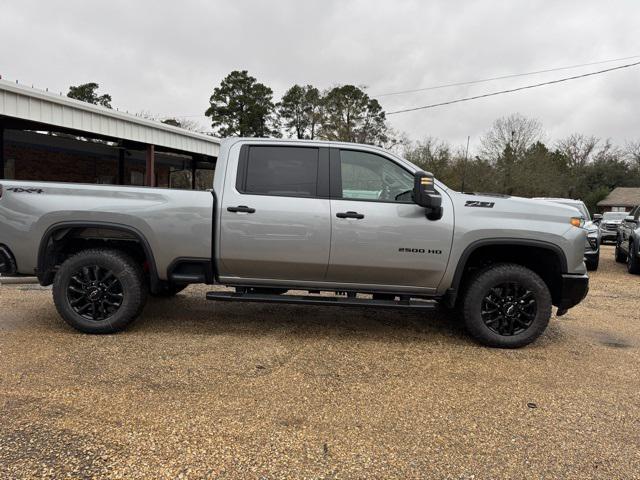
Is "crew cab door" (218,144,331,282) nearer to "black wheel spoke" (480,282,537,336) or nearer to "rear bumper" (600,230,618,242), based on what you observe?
"black wheel spoke" (480,282,537,336)

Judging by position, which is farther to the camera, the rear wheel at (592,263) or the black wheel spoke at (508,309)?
the rear wheel at (592,263)

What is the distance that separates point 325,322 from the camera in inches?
206

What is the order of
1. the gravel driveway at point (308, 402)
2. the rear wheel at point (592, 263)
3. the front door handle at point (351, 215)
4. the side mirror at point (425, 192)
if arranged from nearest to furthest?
the gravel driveway at point (308, 402), the side mirror at point (425, 192), the front door handle at point (351, 215), the rear wheel at point (592, 263)

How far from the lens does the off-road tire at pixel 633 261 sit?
10.2 metres

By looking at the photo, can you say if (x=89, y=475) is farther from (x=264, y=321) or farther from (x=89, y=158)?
(x=89, y=158)

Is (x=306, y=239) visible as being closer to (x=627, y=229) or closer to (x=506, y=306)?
(x=506, y=306)

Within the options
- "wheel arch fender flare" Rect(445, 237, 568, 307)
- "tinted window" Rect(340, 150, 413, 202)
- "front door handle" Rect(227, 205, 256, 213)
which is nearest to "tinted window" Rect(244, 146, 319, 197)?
"front door handle" Rect(227, 205, 256, 213)

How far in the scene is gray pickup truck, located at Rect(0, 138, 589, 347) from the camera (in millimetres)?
4273

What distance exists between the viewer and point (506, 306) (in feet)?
14.4

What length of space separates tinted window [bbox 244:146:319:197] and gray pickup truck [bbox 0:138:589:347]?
0.04ft

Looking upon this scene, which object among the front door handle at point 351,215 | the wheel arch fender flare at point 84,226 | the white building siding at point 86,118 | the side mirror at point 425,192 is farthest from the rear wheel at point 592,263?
the white building siding at point 86,118

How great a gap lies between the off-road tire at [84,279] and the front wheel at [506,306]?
10.6ft

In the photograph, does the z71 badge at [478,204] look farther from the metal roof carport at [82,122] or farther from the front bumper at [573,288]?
the metal roof carport at [82,122]

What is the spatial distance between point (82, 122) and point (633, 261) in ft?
45.9
